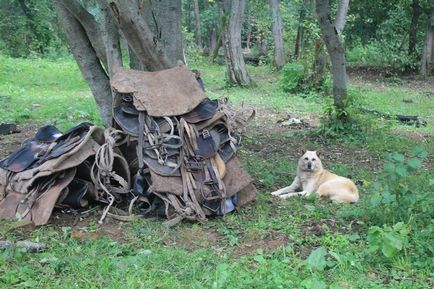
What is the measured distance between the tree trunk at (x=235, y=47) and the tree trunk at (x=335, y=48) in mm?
6907

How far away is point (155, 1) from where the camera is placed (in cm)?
641

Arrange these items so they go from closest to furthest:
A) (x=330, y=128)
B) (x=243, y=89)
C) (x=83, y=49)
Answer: (x=83, y=49) → (x=330, y=128) → (x=243, y=89)

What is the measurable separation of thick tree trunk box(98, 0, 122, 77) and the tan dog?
259 centimetres

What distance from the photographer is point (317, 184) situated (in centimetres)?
613

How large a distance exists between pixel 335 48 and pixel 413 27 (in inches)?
520

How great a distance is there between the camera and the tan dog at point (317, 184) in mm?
5707

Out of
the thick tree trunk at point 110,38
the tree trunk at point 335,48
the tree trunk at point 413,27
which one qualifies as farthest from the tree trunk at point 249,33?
the thick tree trunk at point 110,38

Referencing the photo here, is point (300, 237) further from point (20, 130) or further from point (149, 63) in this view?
point (20, 130)

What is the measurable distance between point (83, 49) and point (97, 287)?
4113mm

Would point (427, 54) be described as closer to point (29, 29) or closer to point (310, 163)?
point (310, 163)

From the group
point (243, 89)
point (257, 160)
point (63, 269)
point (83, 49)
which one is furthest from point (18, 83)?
point (63, 269)

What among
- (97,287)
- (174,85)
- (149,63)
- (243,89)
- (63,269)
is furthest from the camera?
(243,89)

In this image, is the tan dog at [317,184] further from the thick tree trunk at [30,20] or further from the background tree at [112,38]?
the thick tree trunk at [30,20]

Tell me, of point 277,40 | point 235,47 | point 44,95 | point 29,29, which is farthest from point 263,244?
point 29,29
